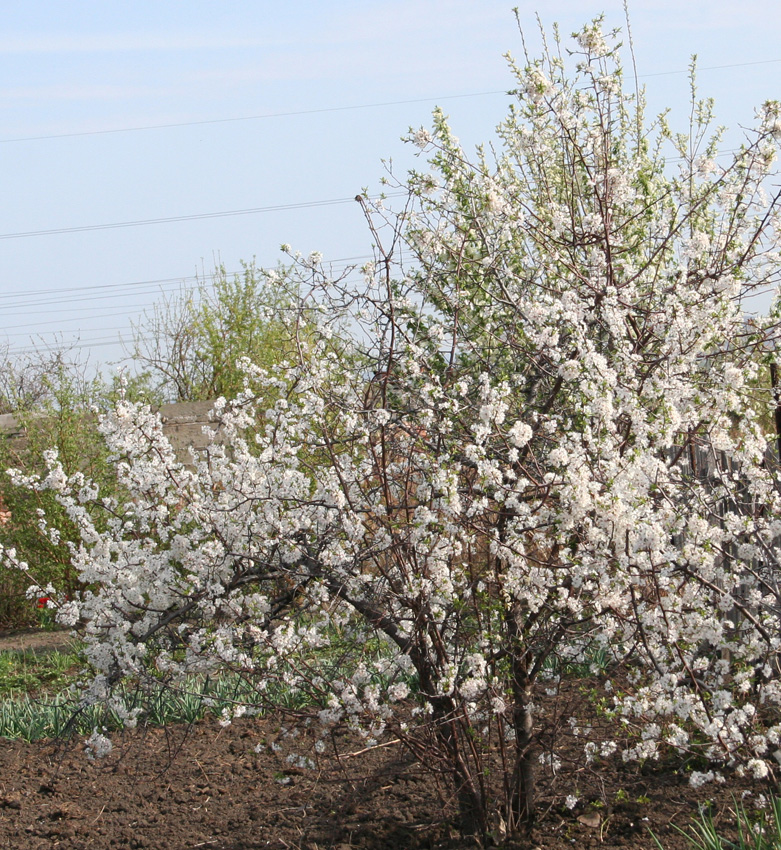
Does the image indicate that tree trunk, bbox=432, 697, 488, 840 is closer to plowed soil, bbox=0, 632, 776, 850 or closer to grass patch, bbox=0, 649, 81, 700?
plowed soil, bbox=0, 632, 776, 850

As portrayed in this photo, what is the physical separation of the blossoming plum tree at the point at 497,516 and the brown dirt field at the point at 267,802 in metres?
0.24

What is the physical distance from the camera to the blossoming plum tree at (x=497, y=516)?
3084 millimetres

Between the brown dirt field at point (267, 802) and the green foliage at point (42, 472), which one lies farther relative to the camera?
the green foliage at point (42, 472)

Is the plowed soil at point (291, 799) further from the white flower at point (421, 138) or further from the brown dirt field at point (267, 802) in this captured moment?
the white flower at point (421, 138)

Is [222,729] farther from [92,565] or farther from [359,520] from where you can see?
[359,520]

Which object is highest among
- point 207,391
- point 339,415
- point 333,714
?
point 207,391

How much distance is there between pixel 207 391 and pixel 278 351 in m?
3.76

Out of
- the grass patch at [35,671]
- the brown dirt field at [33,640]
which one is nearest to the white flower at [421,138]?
the grass patch at [35,671]

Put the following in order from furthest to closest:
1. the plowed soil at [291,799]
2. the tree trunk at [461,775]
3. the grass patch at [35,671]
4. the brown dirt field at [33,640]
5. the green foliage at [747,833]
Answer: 1. the brown dirt field at [33,640]
2. the grass patch at [35,671]
3. the plowed soil at [291,799]
4. the tree trunk at [461,775]
5. the green foliage at [747,833]

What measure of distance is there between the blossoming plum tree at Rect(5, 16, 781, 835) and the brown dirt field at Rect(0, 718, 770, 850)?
244 mm

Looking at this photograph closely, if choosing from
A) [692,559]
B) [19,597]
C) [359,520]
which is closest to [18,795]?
[359,520]

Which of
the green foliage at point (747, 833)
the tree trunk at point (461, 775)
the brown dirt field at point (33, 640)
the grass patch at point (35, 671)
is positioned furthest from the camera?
the brown dirt field at point (33, 640)

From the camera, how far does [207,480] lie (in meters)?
3.86

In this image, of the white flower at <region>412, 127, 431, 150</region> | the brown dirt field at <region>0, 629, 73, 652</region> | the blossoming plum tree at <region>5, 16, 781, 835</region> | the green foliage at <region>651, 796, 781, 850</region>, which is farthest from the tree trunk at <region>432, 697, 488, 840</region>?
the brown dirt field at <region>0, 629, 73, 652</region>
